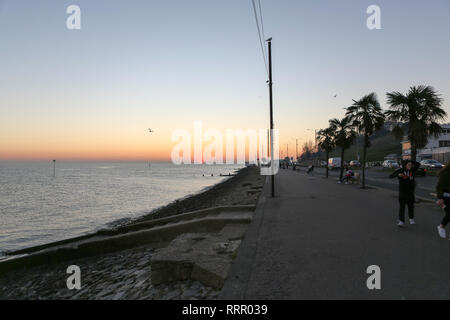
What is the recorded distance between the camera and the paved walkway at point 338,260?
3.65 m

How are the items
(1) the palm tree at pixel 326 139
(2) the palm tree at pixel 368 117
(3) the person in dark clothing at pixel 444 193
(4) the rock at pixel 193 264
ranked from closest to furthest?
1. (4) the rock at pixel 193 264
2. (3) the person in dark clothing at pixel 444 193
3. (2) the palm tree at pixel 368 117
4. (1) the palm tree at pixel 326 139

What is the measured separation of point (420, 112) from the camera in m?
13.1

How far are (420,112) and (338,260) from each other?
11.6m

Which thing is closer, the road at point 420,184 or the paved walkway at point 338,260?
the paved walkway at point 338,260

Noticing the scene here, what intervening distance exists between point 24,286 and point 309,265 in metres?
7.94

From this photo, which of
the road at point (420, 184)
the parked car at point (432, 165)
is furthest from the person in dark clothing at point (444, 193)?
the parked car at point (432, 165)

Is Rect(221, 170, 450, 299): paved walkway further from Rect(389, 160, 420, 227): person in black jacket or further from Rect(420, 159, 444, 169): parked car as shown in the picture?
Rect(420, 159, 444, 169): parked car

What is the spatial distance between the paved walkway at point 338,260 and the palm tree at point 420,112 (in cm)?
577

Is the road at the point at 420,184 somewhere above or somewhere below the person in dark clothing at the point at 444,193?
below

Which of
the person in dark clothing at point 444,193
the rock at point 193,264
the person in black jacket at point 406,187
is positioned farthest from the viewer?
the person in black jacket at point 406,187

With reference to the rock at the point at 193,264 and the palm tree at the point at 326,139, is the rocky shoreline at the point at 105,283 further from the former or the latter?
the palm tree at the point at 326,139

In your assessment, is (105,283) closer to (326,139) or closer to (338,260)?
(338,260)
